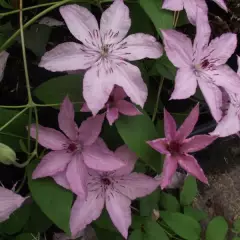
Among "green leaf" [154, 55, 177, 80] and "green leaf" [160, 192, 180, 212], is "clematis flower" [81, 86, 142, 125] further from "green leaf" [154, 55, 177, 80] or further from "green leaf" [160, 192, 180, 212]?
"green leaf" [160, 192, 180, 212]

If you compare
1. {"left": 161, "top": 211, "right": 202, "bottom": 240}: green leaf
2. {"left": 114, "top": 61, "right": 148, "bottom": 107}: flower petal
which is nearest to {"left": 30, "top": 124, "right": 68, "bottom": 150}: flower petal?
{"left": 114, "top": 61, "right": 148, "bottom": 107}: flower petal

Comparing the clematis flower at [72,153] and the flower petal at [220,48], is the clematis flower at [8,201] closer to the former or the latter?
the clematis flower at [72,153]

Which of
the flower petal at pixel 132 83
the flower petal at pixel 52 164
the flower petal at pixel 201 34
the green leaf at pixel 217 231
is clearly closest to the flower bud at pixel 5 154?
the flower petal at pixel 52 164

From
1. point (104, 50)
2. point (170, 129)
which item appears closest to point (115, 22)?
point (104, 50)

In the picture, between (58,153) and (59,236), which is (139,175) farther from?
(59,236)

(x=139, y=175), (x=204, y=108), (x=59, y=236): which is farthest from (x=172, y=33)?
(x=59, y=236)

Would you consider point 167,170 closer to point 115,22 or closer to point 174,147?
point 174,147
